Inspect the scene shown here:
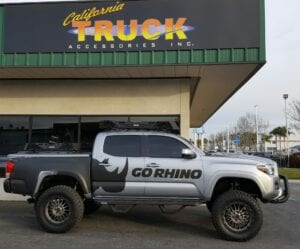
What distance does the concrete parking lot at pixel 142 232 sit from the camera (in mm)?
8117

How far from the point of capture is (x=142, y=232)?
30.1 feet

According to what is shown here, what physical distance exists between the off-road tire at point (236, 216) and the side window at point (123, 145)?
1895mm

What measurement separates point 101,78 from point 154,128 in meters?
5.34

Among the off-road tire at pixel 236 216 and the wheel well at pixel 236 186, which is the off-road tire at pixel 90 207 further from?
the off-road tire at pixel 236 216

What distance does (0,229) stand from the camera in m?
9.36

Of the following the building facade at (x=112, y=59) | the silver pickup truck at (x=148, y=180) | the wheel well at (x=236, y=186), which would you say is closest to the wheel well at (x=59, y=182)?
the silver pickup truck at (x=148, y=180)

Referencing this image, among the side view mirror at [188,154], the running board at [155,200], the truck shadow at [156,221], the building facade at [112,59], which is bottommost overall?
the truck shadow at [156,221]

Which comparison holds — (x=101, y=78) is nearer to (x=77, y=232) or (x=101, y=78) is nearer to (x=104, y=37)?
(x=104, y=37)

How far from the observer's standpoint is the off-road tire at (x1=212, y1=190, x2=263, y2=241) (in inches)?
334

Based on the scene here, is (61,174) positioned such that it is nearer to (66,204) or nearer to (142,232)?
(66,204)

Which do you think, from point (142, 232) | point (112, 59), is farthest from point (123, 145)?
point (112, 59)

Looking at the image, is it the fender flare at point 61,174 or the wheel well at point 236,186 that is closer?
the wheel well at point 236,186

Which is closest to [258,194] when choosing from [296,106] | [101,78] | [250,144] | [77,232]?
[77,232]

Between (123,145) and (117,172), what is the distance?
2.00ft
